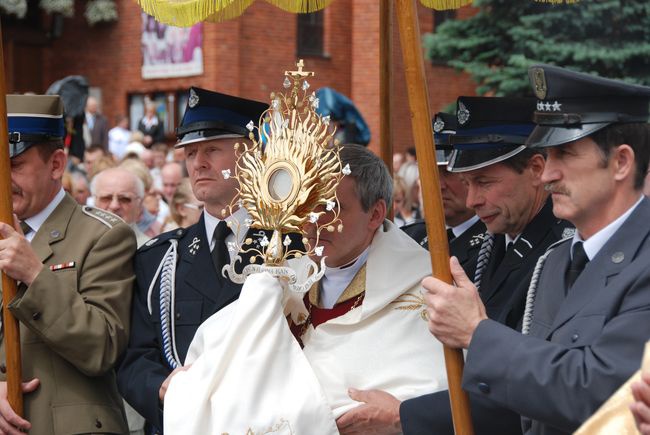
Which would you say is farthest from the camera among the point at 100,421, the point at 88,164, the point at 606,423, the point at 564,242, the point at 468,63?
the point at 468,63

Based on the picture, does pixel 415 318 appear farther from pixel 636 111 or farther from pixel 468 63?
pixel 468 63

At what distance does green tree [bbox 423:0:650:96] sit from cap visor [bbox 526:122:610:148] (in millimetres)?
12843

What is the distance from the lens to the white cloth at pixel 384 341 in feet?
13.4

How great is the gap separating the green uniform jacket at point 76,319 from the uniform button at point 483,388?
169cm

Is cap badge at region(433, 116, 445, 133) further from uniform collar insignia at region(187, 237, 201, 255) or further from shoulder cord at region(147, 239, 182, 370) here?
shoulder cord at region(147, 239, 182, 370)

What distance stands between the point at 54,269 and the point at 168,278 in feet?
1.47

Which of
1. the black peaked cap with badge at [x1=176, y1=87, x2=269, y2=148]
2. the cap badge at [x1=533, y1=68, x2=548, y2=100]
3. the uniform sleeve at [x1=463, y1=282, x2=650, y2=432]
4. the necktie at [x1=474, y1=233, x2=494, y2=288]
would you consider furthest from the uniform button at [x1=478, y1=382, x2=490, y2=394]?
the black peaked cap with badge at [x1=176, y1=87, x2=269, y2=148]

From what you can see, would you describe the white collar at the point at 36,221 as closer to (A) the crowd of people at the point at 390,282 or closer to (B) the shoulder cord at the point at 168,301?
(A) the crowd of people at the point at 390,282

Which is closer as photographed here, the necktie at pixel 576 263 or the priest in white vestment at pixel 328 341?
the necktie at pixel 576 263

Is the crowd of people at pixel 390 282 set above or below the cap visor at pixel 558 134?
below

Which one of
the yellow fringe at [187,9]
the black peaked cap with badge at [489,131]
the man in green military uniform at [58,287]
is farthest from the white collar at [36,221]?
the black peaked cap with badge at [489,131]

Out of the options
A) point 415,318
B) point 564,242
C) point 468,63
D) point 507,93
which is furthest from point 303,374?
point 468,63

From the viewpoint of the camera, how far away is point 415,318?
421cm

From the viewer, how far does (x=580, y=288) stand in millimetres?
3381
